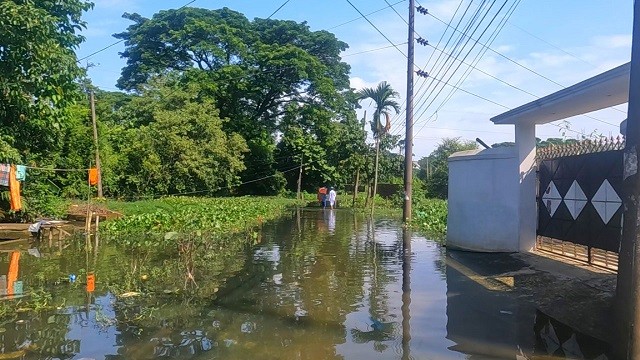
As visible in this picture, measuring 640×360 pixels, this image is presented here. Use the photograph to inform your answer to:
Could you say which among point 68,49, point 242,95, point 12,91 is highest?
point 242,95

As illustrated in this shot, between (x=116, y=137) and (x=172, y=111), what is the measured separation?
4.16 meters

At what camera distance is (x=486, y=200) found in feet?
40.4

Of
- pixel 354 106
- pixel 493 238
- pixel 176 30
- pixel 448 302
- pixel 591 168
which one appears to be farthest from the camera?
pixel 354 106

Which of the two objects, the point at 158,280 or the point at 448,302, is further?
the point at 158,280

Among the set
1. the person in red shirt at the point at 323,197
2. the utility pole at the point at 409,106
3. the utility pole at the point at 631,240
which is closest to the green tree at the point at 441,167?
the person in red shirt at the point at 323,197

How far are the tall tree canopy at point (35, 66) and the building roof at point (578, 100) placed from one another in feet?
35.6

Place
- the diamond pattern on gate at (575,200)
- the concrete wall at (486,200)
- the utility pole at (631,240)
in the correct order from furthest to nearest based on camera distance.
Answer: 1. the concrete wall at (486,200)
2. the diamond pattern on gate at (575,200)
3. the utility pole at (631,240)

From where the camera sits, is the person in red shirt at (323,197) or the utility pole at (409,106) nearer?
Result: the utility pole at (409,106)

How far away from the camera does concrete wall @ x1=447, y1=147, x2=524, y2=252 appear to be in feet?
38.4

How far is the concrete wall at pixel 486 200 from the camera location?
1170 cm

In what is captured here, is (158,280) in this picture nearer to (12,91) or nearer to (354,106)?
(12,91)

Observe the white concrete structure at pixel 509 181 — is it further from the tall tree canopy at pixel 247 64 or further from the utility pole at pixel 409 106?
the tall tree canopy at pixel 247 64

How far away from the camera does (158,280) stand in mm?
Result: 9992

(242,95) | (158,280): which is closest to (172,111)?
(242,95)
